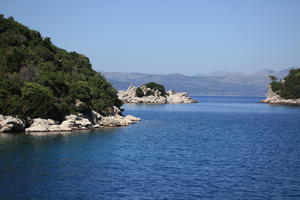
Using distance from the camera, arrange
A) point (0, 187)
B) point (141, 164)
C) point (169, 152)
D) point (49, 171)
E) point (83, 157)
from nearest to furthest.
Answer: point (0, 187) → point (49, 171) → point (141, 164) → point (83, 157) → point (169, 152)

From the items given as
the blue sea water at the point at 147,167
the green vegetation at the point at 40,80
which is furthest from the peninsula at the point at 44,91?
the blue sea water at the point at 147,167

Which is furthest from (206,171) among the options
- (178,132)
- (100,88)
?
(100,88)

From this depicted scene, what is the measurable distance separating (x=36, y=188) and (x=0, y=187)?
8.74 feet

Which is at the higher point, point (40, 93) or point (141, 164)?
point (40, 93)

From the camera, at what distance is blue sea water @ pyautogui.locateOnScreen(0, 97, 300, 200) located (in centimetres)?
3086

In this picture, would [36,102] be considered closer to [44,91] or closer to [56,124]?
[44,91]

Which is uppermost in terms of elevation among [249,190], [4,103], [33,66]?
[33,66]

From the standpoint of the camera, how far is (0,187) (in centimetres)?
3091

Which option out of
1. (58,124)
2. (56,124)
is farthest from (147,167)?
(58,124)

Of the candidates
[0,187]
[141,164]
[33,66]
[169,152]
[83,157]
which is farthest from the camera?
[33,66]

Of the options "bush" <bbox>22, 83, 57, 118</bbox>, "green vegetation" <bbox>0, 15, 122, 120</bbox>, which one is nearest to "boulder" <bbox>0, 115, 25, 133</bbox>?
"green vegetation" <bbox>0, 15, 122, 120</bbox>

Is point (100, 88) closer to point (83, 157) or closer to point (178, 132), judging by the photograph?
point (178, 132)

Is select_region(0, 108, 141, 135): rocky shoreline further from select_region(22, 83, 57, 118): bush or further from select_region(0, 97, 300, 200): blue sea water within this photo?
select_region(0, 97, 300, 200): blue sea water

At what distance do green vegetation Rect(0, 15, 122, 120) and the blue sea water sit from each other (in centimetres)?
871
